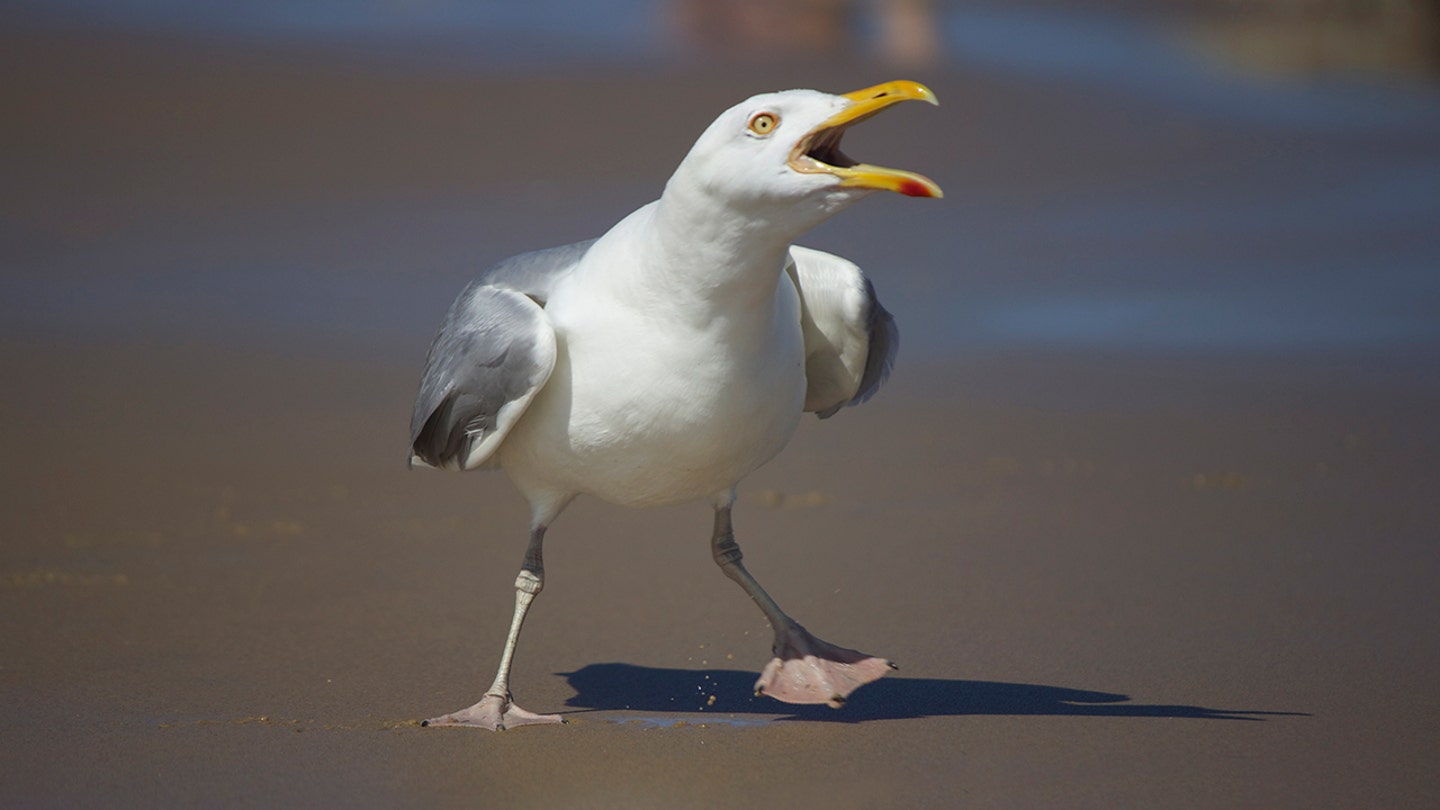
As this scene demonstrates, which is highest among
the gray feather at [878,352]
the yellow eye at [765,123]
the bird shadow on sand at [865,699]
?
the yellow eye at [765,123]

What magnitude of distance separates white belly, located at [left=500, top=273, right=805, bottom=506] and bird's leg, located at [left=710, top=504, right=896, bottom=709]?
1.54ft

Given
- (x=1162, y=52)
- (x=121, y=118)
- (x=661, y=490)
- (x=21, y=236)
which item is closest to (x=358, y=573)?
(x=661, y=490)

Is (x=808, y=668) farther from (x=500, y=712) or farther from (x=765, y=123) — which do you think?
(x=765, y=123)

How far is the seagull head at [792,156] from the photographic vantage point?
3.52 metres

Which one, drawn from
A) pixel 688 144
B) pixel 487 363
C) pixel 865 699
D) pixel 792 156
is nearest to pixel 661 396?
pixel 487 363

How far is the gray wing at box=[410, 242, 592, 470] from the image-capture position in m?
4.03

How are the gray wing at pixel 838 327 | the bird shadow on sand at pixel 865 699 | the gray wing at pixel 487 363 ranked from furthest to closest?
the gray wing at pixel 838 327 < the bird shadow on sand at pixel 865 699 < the gray wing at pixel 487 363

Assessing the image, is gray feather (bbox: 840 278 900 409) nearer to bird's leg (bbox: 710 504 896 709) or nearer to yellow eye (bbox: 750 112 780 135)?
bird's leg (bbox: 710 504 896 709)

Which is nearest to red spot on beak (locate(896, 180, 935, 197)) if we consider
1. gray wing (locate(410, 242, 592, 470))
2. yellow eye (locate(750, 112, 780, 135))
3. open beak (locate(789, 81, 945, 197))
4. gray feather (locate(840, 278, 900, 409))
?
open beak (locate(789, 81, 945, 197))

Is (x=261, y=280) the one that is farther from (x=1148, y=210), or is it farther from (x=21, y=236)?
(x=1148, y=210)

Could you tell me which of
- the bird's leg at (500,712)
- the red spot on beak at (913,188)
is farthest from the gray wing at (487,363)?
the red spot on beak at (913,188)

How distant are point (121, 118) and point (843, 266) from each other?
9.88 m

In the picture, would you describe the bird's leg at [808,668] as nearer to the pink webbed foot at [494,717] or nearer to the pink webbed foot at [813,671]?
the pink webbed foot at [813,671]

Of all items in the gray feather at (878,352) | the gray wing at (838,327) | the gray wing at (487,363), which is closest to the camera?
the gray wing at (487,363)
